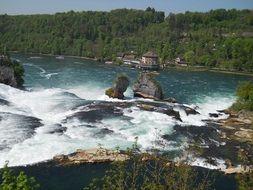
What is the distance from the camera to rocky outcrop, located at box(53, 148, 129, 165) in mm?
32781

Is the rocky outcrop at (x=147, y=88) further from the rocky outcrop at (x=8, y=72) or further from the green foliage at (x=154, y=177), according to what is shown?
the green foliage at (x=154, y=177)

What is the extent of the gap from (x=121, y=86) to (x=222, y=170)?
2605 cm

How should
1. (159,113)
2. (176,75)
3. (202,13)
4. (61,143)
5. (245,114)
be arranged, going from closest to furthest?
(61,143) → (159,113) → (245,114) → (176,75) → (202,13)

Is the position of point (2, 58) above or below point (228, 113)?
above

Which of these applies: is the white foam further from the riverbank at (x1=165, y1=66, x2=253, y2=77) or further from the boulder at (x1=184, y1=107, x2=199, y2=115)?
the riverbank at (x1=165, y1=66, x2=253, y2=77)

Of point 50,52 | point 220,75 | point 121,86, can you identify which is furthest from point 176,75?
point 50,52

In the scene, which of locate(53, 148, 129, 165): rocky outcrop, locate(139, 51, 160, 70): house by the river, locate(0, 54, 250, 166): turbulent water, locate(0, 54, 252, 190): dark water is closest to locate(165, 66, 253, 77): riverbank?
locate(139, 51, 160, 70): house by the river

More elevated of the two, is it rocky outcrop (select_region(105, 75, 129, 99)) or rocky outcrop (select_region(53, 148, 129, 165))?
rocky outcrop (select_region(105, 75, 129, 99))

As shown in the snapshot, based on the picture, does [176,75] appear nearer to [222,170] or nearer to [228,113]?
[228,113]

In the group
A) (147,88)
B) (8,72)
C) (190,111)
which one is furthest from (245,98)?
(8,72)

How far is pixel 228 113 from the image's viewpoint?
53.9m

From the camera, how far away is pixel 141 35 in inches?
5182

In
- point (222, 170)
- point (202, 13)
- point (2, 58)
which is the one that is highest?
point (202, 13)

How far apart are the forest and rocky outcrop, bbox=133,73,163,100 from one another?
48605mm
